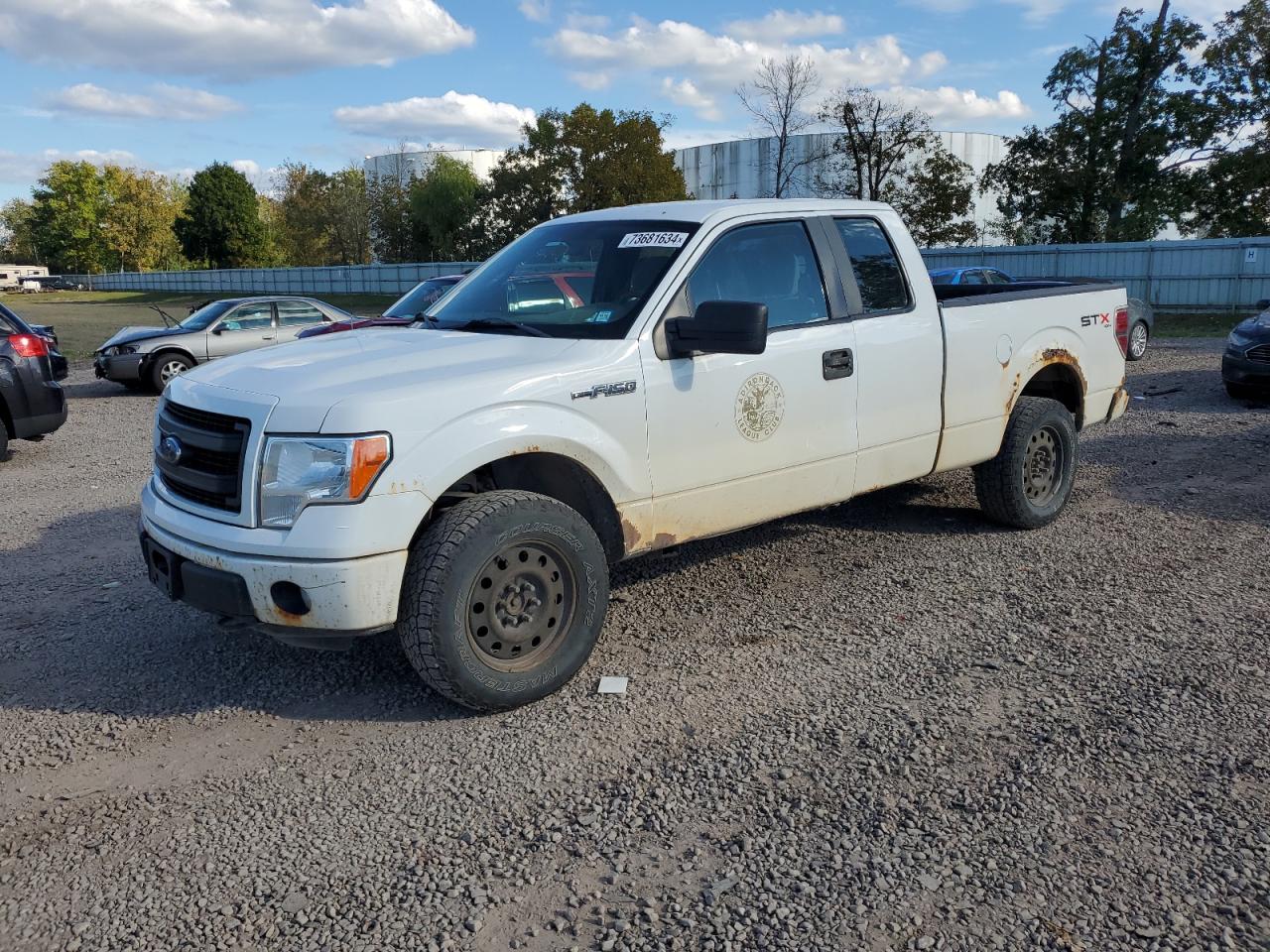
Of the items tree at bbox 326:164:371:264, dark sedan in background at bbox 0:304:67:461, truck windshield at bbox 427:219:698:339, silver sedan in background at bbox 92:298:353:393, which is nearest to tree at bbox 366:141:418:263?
tree at bbox 326:164:371:264

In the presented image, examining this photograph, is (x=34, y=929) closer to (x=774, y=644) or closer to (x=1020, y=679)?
(x=774, y=644)

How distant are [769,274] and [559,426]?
5.07 feet

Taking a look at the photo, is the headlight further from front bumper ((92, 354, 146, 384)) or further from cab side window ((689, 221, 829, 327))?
front bumper ((92, 354, 146, 384))

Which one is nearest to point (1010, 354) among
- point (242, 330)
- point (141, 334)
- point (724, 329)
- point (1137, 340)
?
point (724, 329)

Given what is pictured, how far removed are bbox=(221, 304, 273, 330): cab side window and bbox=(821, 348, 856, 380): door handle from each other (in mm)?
14218

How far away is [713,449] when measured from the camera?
15.6ft

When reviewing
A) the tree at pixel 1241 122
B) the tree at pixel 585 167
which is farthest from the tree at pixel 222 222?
the tree at pixel 1241 122

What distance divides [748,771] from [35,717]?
2898 mm

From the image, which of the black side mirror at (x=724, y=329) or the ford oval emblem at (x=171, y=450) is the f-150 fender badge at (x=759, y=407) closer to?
the black side mirror at (x=724, y=329)

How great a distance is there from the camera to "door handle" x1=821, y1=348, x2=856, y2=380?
5133 mm

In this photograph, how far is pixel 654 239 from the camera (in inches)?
195

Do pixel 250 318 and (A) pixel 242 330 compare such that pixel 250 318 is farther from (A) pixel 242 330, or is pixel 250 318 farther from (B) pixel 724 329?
(B) pixel 724 329

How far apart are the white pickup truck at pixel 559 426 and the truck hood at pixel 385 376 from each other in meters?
0.01

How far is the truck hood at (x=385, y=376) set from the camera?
3814mm
